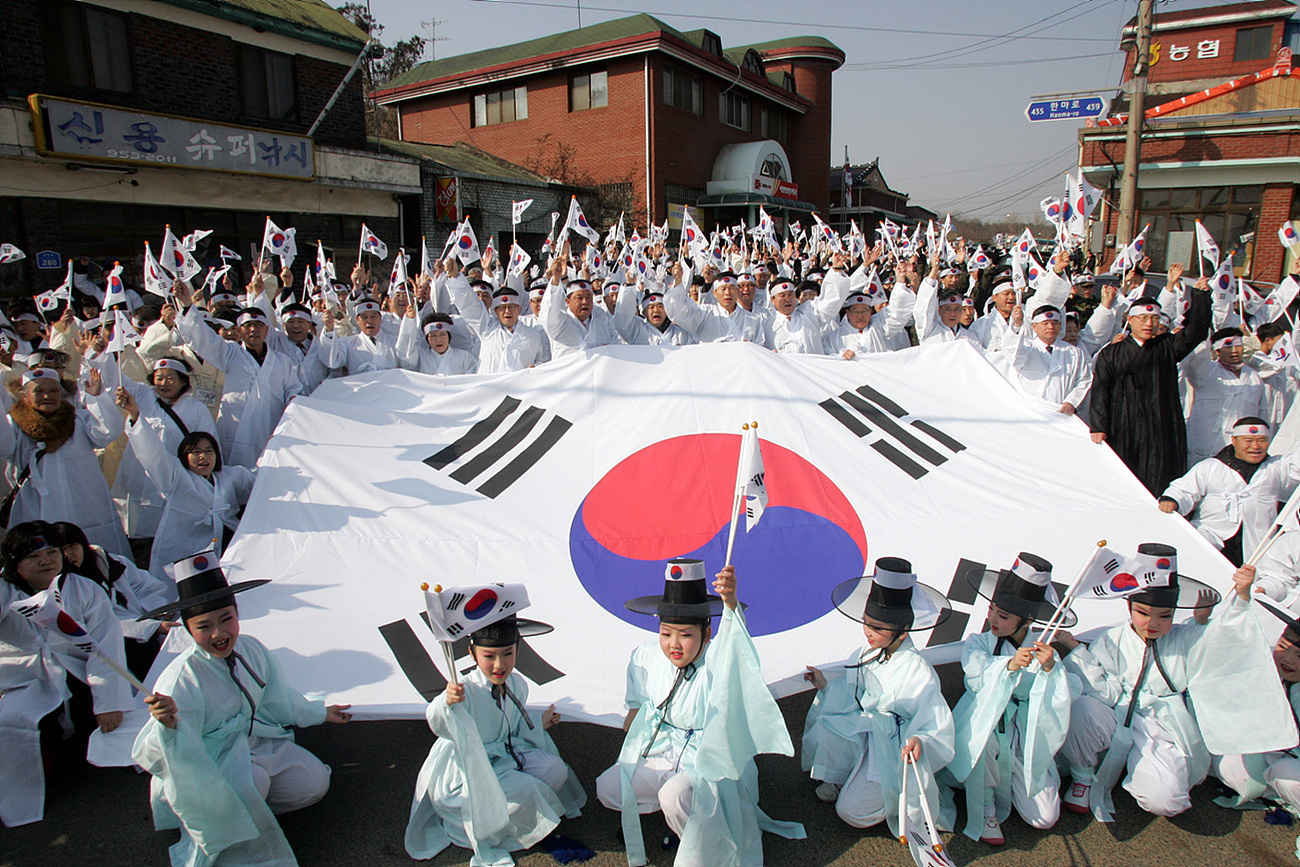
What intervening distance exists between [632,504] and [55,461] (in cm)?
350

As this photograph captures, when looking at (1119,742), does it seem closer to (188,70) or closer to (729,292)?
(729,292)

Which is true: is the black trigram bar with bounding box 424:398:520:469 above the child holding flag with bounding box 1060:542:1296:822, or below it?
above

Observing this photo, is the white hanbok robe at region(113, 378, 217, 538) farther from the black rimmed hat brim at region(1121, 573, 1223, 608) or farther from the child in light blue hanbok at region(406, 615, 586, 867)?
the black rimmed hat brim at region(1121, 573, 1223, 608)

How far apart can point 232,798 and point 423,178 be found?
16670mm

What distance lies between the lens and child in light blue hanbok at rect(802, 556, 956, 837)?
295 cm

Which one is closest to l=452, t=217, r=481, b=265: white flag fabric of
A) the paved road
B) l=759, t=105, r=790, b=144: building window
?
the paved road

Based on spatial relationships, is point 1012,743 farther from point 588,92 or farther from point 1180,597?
point 588,92

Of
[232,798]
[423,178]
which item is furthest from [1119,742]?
[423,178]

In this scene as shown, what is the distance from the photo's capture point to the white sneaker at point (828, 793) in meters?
3.17

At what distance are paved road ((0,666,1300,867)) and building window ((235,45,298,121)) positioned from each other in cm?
1406

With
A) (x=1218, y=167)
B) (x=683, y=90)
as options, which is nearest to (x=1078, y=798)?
(x=1218, y=167)

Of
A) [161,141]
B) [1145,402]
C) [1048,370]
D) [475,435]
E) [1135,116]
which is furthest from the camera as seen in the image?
[161,141]

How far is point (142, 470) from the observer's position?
4.93 metres

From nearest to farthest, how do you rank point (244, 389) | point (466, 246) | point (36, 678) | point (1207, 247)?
1. point (36, 678)
2. point (244, 389)
3. point (1207, 247)
4. point (466, 246)
